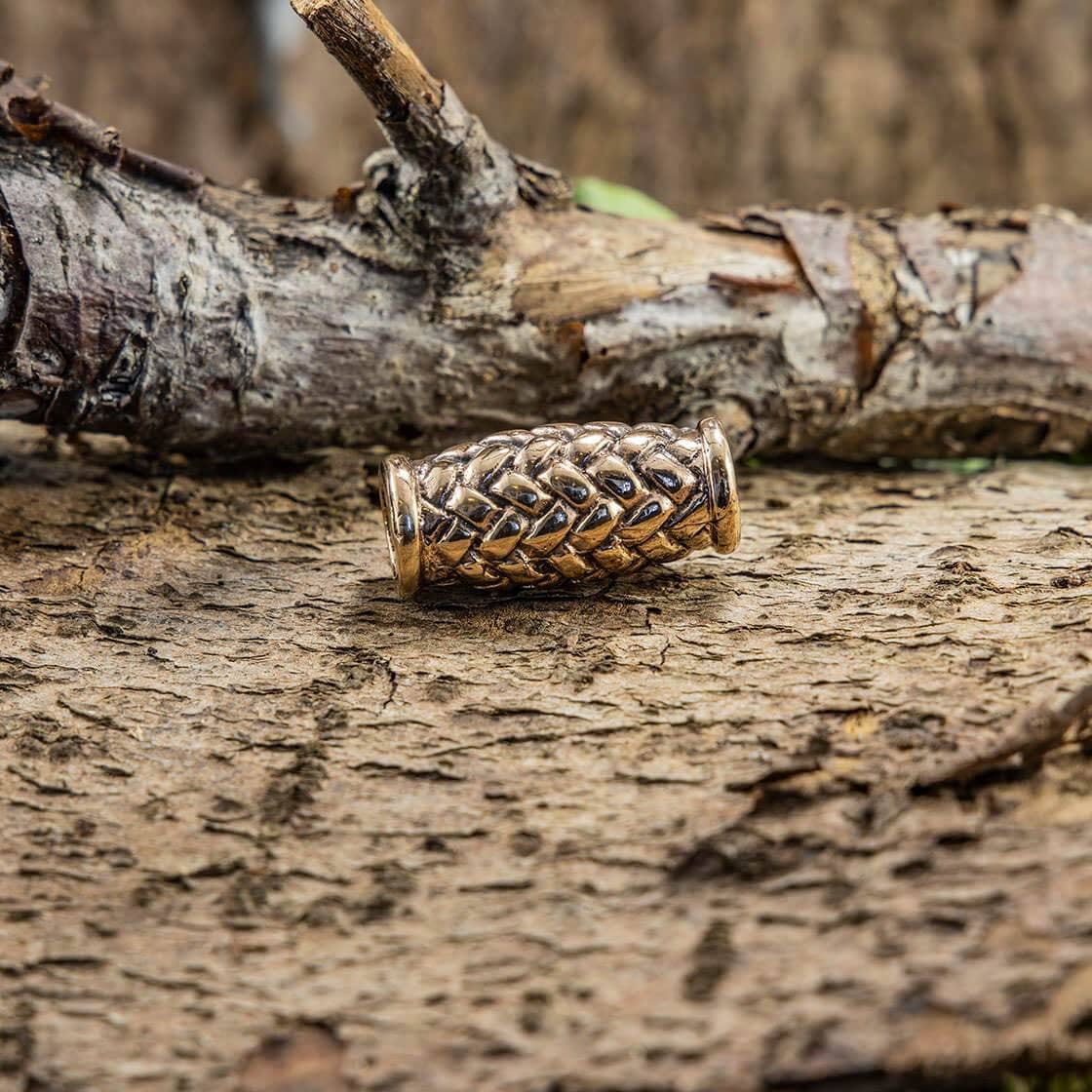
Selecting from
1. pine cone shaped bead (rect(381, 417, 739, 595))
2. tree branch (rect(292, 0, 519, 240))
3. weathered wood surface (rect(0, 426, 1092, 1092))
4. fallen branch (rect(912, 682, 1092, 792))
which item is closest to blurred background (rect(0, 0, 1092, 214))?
tree branch (rect(292, 0, 519, 240))

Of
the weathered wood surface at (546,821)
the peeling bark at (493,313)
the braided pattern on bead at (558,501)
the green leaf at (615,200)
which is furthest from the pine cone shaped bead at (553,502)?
the green leaf at (615,200)

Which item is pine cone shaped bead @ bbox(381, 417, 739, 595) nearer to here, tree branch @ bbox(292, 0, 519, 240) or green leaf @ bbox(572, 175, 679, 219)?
tree branch @ bbox(292, 0, 519, 240)

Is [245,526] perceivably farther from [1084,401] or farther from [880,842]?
[1084,401]

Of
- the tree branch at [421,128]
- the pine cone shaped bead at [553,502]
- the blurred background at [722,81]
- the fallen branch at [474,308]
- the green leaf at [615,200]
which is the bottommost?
the pine cone shaped bead at [553,502]

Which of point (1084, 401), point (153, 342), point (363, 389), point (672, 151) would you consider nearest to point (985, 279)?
point (1084, 401)

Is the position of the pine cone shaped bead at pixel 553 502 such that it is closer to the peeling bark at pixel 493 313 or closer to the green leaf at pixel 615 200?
the peeling bark at pixel 493 313

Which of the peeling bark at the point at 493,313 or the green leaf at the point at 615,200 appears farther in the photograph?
the green leaf at the point at 615,200

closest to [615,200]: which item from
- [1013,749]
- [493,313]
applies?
[493,313]

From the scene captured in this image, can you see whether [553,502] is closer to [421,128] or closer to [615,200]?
[421,128]
